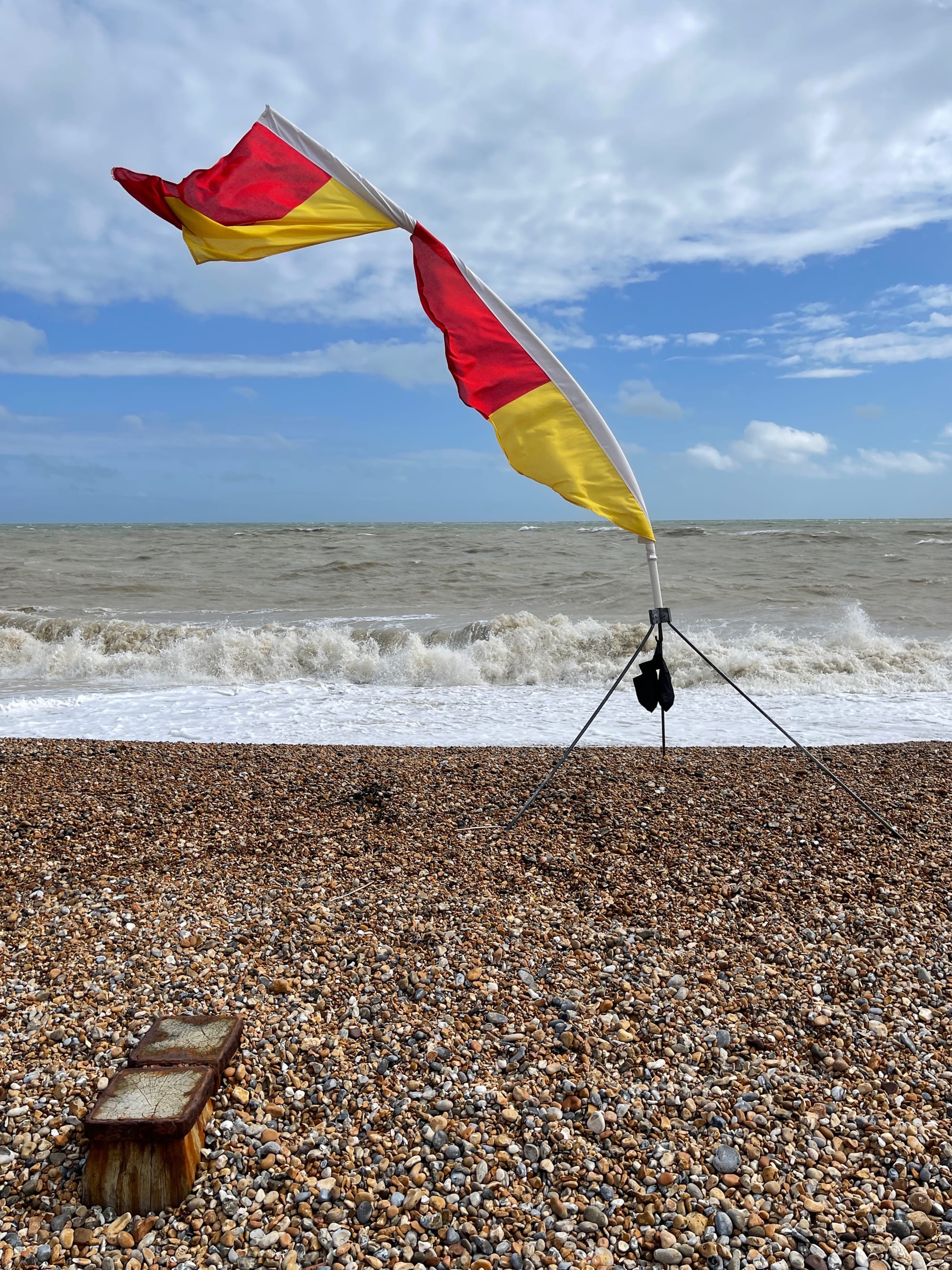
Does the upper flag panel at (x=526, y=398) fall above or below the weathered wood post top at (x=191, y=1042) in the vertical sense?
above

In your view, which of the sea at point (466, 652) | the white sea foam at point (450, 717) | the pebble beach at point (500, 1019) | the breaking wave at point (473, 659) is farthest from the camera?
the breaking wave at point (473, 659)

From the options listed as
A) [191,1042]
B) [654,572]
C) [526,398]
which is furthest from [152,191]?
[191,1042]

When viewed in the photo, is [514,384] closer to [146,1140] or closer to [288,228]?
[288,228]

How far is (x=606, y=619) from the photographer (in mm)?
15250

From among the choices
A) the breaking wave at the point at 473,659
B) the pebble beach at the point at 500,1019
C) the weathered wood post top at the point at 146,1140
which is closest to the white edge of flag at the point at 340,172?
the pebble beach at the point at 500,1019

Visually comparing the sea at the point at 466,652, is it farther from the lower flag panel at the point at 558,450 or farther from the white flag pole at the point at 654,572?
the lower flag panel at the point at 558,450

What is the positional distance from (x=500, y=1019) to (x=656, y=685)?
2155mm

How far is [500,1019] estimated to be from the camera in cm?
299

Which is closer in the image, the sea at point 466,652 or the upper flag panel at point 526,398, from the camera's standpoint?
the upper flag panel at point 526,398

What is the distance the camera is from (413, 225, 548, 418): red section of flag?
14.1ft

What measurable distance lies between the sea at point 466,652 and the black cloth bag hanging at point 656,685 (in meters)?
2.55

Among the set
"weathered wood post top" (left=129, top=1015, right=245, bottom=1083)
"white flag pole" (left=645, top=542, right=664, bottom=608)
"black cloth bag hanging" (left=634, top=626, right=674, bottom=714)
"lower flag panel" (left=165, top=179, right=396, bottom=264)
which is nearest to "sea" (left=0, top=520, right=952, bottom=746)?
"black cloth bag hanging" (left=634, top=626, right=674, bottom=714)

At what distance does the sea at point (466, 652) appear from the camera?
803 cm

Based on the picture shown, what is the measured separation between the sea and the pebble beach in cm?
262
